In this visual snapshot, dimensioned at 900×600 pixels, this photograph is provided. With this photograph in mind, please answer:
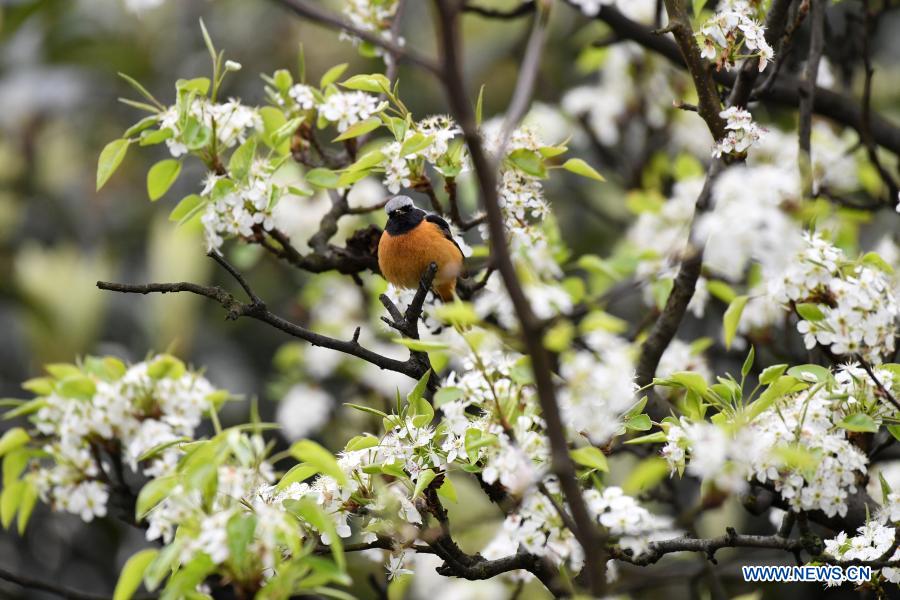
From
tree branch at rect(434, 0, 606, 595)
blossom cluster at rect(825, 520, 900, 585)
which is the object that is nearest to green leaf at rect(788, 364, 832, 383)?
blossom cluster at rect(825, 520, 900, 585)

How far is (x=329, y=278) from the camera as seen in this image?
504 centimetres

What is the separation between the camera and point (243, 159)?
2.58m

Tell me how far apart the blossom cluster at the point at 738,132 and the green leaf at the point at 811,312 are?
43 centimetres

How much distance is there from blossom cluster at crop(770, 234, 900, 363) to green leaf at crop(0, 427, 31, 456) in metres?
2.15

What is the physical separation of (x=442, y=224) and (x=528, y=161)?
0.57 metres

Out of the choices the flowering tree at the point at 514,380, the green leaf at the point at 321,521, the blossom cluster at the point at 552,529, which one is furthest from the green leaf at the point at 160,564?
the blossom cluster at the point at 552,529

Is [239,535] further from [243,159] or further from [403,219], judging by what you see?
[403,219]

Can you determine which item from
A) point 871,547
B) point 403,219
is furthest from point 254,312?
point 871,547

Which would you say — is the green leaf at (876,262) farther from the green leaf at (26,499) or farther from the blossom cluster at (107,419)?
the green leaf at (26,499)

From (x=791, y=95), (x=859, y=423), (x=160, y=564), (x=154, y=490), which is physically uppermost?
(x=791, y=95)

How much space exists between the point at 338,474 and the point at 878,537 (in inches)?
48.6

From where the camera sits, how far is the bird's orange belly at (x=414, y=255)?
10.0 feet

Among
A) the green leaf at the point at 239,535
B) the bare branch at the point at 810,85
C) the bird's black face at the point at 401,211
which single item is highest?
the bare branch at the point at 810,85

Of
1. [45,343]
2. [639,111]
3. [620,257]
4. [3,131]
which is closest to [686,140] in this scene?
[639,111]
